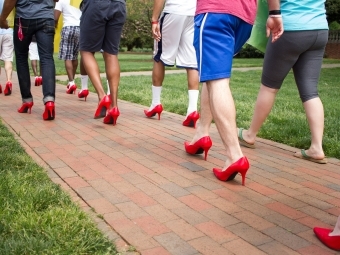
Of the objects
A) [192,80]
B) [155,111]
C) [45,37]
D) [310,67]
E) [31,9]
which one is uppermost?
[31,9]

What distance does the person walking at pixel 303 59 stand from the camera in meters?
3.57

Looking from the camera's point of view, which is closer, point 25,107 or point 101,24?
point 101,24

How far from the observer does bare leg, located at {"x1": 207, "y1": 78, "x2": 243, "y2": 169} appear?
3000mm

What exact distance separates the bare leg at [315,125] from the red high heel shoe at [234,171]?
962mm

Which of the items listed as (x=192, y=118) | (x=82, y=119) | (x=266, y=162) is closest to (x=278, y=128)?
(x=192, y=118)

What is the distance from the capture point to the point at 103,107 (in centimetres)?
508

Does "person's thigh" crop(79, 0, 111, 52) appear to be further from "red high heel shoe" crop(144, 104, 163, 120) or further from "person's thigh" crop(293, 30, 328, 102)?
"person's thigh" crop(293, 30, 328, 102)

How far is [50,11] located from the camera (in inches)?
209

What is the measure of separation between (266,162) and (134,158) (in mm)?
1053

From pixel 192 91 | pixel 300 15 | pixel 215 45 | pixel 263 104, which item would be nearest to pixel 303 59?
pixel 300 15

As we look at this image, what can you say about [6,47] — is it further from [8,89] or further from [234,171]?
[234,171]

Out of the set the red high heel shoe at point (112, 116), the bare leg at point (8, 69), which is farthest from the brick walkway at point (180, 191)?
the bare leg at point (8, 69)

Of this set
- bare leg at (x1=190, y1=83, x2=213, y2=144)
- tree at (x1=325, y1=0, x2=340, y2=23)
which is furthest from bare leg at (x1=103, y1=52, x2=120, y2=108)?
tree at (x1=325, y1=0, x2=340, y2=23)

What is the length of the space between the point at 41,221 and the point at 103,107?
2.97m
